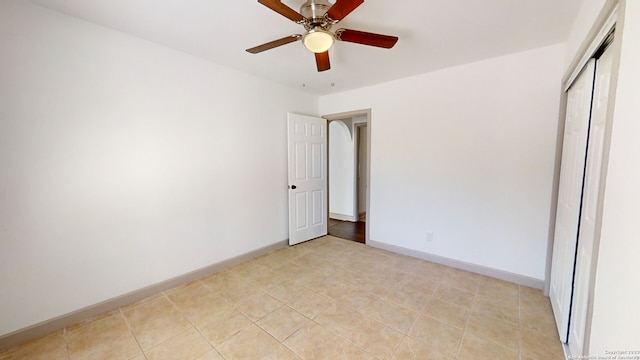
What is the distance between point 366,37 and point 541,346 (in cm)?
252

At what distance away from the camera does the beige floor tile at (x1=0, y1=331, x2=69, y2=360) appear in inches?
64.5

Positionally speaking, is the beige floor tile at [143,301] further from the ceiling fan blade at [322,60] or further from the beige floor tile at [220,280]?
the ceiling fan blade at [322,60]

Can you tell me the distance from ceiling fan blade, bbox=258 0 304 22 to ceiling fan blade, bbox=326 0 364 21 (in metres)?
0.20

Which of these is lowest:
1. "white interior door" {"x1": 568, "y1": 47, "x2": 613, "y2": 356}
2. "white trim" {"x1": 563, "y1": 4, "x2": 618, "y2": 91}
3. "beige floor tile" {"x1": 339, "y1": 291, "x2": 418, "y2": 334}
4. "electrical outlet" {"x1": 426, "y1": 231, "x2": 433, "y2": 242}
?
"beige floor tile" {"x1": 339, "y1": 291, "x2": 418, "y2": 334}

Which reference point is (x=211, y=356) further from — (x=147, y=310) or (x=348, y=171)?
(x=348, y=171)

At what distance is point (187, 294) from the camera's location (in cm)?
240

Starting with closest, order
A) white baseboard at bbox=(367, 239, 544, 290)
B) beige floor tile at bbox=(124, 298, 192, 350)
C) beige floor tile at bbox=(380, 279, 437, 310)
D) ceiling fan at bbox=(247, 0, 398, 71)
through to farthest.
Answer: ceiling fan at bbox=(247, 0, 398, 71) → beige floor tile at bbox=(124, 298, 192, 350) → beige floor tile at bbox=(380, 279, 437, 310) → white baseboard at bbox=(367, 239, 544, 290)

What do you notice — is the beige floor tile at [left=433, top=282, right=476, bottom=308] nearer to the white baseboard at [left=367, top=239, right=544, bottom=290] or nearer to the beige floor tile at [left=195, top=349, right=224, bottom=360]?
the white baseboard at [left=367, top=239, right=544, bottom=290]

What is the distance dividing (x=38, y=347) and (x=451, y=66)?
4518 mm

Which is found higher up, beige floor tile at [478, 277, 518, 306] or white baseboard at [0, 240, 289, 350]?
white baseboard at [0, 240, 289, 350]

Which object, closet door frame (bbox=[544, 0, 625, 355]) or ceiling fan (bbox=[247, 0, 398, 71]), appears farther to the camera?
ceiling fan (bbox=[247, 0, 398, 71])

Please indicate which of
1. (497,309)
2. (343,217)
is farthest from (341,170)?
(497,309)

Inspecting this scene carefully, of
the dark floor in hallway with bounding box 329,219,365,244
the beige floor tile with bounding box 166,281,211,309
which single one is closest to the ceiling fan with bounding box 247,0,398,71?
the beige floor tile with bounding box 166,281,211,309

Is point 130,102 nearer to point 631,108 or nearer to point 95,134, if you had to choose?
point 95,134
